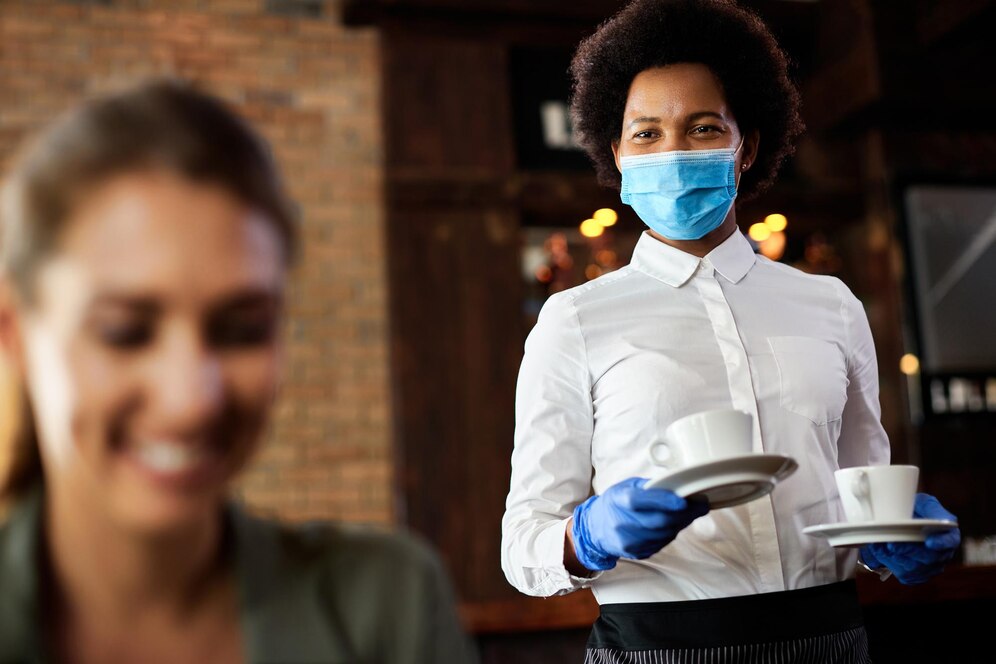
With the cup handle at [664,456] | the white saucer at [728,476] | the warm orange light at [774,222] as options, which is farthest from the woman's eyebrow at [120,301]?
the warm orange light at [774,222]

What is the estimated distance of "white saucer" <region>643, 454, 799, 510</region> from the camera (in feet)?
3.78

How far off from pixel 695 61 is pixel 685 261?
32 cm

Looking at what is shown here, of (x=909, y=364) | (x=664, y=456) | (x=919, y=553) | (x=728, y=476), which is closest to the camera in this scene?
(x=728, y=476)

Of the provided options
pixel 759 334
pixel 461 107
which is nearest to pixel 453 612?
pixel 759 334

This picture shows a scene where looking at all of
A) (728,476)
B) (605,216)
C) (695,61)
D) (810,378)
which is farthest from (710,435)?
(605,216)

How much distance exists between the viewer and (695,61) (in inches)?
65.3

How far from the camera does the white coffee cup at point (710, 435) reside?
4.03 feet

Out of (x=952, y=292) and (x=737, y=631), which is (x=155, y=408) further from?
(x=952, y=292)

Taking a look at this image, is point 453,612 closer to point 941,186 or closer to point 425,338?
point 425,338

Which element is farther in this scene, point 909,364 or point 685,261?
point 909,364

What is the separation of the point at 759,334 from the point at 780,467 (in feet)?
1.17

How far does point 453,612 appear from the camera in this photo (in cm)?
73

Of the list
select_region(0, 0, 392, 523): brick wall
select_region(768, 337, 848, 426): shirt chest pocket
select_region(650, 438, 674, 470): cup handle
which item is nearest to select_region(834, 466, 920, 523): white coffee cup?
select_region(768, 337, 848, 426): shirt chest pocket

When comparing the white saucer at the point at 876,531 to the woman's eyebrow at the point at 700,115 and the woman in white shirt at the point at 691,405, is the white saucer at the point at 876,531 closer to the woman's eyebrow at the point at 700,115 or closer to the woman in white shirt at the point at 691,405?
the woman in white shirt at the point at 691,405
